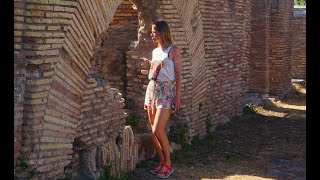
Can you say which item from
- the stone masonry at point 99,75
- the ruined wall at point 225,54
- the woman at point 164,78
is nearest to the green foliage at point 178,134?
the stone masonry at point 99,75

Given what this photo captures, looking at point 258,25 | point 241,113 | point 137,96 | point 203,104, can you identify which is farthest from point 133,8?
point 258,25

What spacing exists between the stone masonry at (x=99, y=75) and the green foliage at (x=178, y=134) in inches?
3.9

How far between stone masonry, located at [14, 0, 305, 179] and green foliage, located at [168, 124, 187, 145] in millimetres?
99

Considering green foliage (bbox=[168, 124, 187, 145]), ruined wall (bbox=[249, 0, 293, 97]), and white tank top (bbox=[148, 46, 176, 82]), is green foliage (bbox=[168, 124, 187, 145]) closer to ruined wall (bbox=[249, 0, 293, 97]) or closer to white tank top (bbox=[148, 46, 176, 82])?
white tank top (bbox=[148, 46, 176, 82])

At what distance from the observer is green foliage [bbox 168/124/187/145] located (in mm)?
8008

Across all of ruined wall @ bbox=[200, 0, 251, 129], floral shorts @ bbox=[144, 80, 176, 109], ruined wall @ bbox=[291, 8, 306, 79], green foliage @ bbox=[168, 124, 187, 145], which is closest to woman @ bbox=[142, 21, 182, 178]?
floral shorts @ bbox=[144, 80, 176, 109]

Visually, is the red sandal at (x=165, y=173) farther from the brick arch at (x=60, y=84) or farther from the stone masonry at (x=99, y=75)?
the brick arch at (x=60, y=84)

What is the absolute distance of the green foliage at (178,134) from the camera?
801 cm

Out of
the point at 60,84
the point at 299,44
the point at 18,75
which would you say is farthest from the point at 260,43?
the point at 18,75

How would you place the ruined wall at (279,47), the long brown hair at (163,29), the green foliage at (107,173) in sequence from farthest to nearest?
1. the ruined wall at (279,47)
2. the long brown hair at (163,29)
3. the green foliage at (107,173)

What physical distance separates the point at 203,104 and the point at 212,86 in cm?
66
